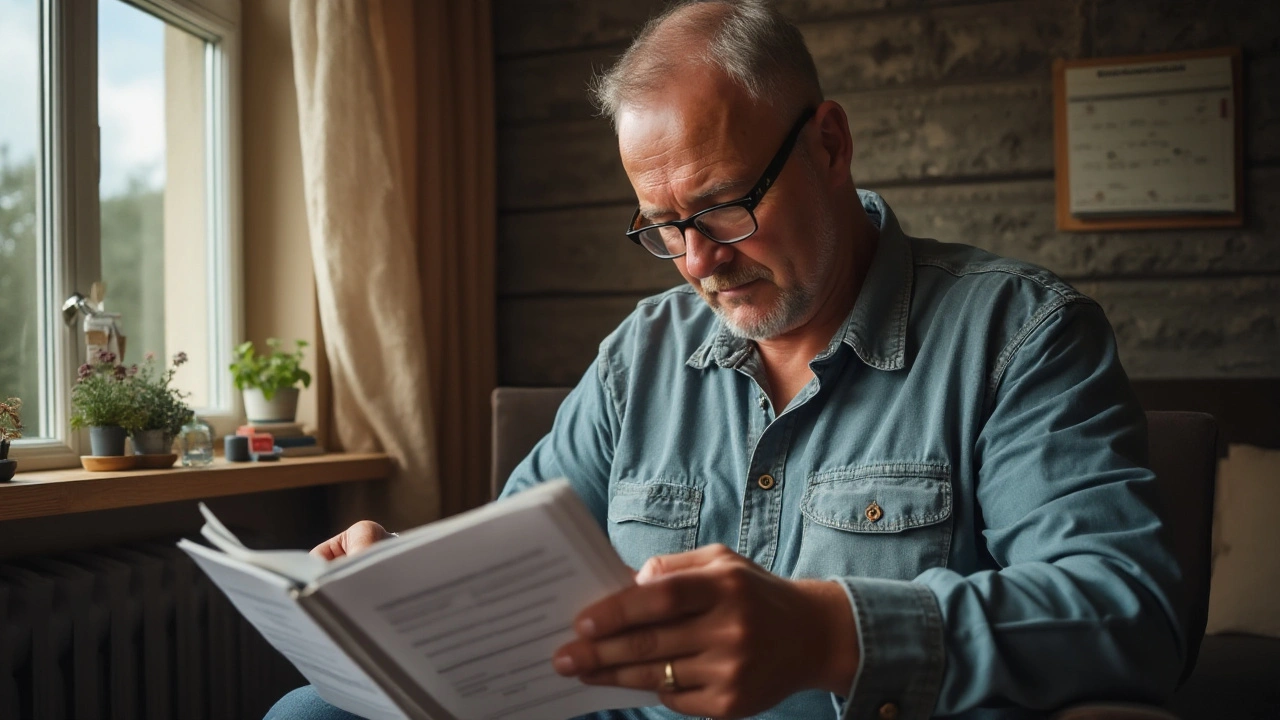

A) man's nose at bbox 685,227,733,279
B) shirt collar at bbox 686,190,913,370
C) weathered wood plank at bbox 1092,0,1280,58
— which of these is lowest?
shirt collar at bbox 686,190,913,370

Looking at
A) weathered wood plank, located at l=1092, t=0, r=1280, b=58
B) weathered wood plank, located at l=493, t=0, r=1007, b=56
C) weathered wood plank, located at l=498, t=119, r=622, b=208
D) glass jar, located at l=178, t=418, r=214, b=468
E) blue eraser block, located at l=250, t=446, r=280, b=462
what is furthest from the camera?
weathered wood plank, located at l=498, t=119, r=622, b=208

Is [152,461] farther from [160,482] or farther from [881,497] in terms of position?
[881,497]

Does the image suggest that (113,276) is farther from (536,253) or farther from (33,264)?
(536,253)

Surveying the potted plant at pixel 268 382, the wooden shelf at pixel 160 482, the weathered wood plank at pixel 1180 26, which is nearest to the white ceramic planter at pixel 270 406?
the potted plant at pixel 268 382

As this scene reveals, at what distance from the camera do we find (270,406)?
2.33m

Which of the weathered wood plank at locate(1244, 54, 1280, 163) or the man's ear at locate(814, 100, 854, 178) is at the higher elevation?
the weathered wood plank at locate(1244, 54, 1280, 163)

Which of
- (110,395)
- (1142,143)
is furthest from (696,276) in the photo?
(1142,143)

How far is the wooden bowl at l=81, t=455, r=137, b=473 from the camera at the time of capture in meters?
1.83

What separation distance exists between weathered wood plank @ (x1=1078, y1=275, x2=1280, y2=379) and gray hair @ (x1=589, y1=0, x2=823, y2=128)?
1609 mm

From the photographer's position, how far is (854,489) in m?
1.15

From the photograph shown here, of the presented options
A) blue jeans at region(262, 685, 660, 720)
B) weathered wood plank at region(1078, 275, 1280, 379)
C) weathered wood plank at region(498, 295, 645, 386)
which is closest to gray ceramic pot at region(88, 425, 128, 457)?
blue jeans at region(262, 685, 660, 720)

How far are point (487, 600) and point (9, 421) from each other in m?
1.30

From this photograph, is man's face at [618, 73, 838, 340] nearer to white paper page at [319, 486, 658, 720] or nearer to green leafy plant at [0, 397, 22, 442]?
white paper page at [319, 486, 658, 720]

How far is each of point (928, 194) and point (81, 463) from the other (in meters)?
2.16
